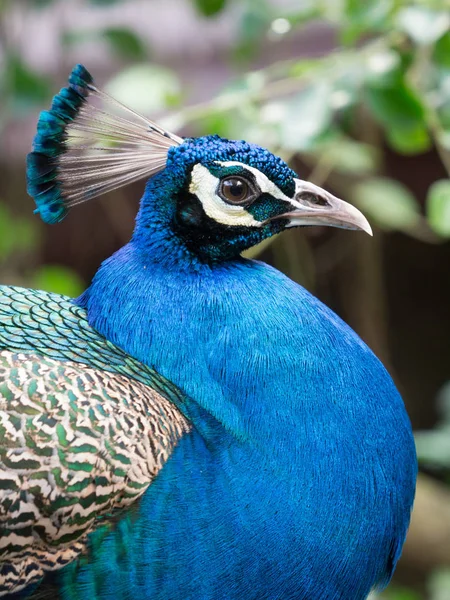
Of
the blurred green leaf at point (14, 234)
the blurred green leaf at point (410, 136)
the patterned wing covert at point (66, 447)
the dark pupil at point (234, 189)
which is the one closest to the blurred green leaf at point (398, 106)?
the blurred green leaf at point (410, 136)

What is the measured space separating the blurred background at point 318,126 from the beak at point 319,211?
0.26 m

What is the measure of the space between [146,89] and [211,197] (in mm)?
675

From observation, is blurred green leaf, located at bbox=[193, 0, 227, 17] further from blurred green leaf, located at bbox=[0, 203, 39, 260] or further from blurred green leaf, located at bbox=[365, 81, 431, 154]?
blurred green leaf, located at bbox=[0, 203, 39, 260]

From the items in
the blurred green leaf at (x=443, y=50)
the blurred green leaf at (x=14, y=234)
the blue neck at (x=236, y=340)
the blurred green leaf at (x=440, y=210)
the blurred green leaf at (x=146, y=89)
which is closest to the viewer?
the blue neck at (x=236, y=340)

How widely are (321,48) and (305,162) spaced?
14.4 inches

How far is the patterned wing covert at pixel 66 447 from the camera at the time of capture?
3.27ft

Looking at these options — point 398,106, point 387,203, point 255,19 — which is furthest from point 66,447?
point 255,19

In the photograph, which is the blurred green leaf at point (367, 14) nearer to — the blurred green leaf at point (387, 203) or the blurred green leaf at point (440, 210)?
the blurred green leaf at point (440, 210)

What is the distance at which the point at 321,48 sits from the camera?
2836 mm

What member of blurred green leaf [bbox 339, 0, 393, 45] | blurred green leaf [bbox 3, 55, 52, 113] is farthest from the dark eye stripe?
blurred green leaf [bbox 3, 55, 52, 113]

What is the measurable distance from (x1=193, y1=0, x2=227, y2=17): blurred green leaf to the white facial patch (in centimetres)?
90

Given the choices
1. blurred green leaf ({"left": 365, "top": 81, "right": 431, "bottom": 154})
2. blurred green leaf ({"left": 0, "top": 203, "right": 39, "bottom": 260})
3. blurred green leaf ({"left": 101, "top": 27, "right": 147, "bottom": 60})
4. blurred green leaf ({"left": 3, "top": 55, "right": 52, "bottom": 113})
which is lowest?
blurred green leaf ({"left": 0, "top": 203, "right": 39, "bottom": 260})

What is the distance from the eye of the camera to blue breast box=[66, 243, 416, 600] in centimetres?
104

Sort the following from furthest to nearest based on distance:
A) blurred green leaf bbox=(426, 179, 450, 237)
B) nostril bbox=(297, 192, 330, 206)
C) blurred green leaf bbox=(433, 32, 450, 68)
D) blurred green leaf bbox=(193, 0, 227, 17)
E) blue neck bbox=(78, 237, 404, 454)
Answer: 1. blurred green leaf bbox=(193, 0, 227, 17)
2. blurred green leaf bbox=(433, 32, 450, 68)
3. blurred green leaf bbox=(426, 179, 450, 237)
4. nostril bbox=(297, 192, 330, 206)
5. blue neck bbox=(78, 237, 404, 454)
